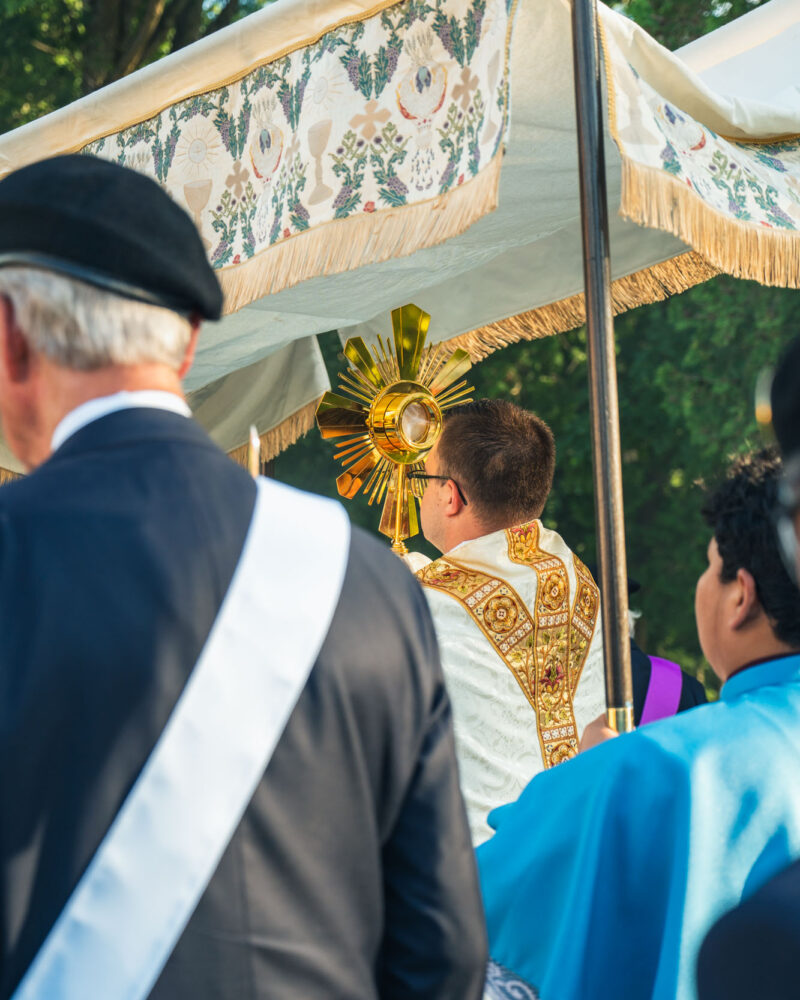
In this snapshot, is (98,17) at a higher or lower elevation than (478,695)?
higher

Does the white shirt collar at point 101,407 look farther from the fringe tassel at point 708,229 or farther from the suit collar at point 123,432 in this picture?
the fringe tassel at point 708,229

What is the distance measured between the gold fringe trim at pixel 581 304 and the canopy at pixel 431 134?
0.7 inches

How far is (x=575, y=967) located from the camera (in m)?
1.89

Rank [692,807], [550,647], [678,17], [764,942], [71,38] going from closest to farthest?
Answer: [764,942]
[692,807]
[550,647]
[678,17]
[71,38]

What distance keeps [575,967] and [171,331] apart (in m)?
1.17

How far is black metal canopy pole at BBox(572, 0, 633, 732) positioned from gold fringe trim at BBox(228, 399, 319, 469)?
2562 mm

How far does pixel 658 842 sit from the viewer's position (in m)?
1.83

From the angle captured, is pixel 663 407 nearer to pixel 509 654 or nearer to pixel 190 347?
pixel 509 654

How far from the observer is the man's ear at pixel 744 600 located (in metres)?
1.85

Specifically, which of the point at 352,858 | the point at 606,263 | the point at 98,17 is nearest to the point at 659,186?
the point at 606,263

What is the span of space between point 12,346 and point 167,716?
16.4 inches

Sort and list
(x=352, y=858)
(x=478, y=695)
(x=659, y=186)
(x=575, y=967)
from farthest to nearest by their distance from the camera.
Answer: (x=478, y=695), (x=659, y=186), (x=575, y=967), (x=352, y=858)

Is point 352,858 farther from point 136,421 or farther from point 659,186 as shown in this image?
point 659,186

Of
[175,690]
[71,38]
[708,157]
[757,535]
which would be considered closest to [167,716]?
[175,690]
